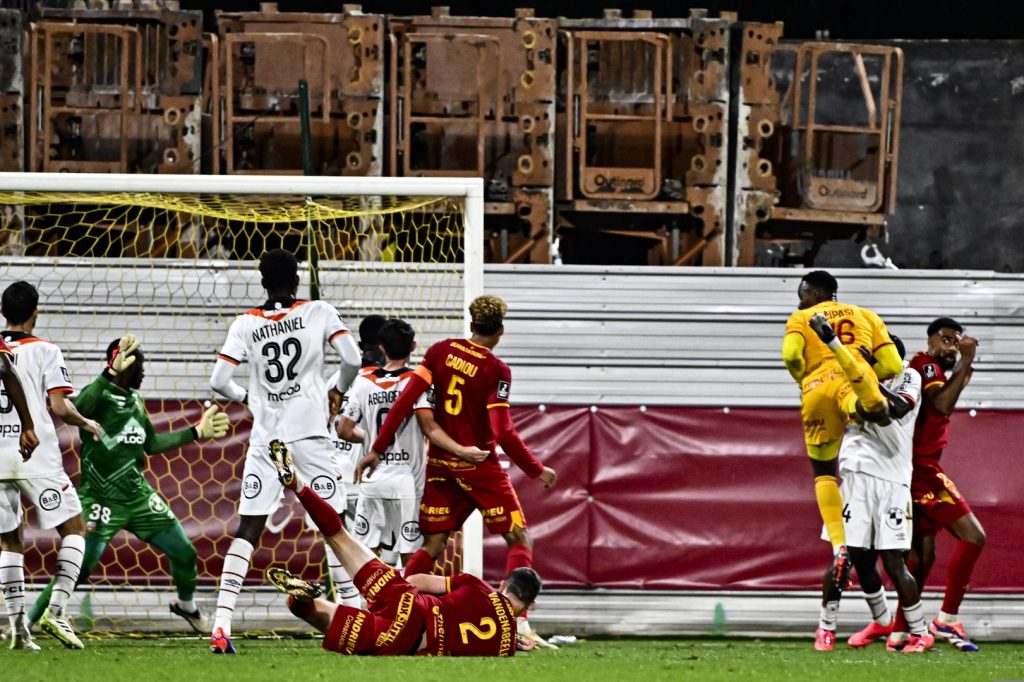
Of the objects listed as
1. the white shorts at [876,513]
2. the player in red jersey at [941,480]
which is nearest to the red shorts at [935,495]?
the player in red jersey at [941,480]

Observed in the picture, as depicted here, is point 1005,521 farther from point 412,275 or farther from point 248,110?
point 248,110

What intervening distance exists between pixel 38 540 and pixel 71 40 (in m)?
4.22

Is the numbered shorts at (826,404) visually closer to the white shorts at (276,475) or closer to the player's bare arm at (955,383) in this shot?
the player's bare arm at (955,383)

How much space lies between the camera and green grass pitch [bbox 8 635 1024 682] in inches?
252

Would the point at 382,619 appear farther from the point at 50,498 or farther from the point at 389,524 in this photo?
the point at 389,524

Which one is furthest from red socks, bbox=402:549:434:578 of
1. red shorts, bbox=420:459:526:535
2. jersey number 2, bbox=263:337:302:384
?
jersey number 2, bbox=263:337:302:384

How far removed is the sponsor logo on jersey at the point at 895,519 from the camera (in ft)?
30.4

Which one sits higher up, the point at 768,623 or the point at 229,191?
the point at 229,191

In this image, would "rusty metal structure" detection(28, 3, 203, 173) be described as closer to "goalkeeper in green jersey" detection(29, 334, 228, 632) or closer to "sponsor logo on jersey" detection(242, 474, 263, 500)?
"goalkeeper in green jersey" detection(29, 334, 228, 632)

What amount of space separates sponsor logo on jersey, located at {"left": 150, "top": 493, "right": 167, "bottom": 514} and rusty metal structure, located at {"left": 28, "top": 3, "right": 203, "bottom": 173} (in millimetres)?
3482

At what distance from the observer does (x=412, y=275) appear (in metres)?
11.4

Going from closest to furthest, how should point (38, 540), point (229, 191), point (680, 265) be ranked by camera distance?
point (229, 191) < point (38, 540) < point (680, 265)

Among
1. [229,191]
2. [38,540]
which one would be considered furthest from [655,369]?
[38,540]

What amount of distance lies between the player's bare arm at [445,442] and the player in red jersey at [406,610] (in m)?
1.51
